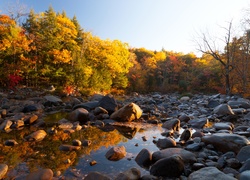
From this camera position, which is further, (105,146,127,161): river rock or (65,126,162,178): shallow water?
(105,146,127,161): river rock

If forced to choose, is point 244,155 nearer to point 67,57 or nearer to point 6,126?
point 6,126

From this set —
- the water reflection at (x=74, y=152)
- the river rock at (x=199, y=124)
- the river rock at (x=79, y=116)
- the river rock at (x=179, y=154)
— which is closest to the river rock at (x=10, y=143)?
the water reflection at (x=74, y=152)

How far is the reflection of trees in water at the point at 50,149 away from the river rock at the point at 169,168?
192cm

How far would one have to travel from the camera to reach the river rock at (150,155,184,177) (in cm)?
411

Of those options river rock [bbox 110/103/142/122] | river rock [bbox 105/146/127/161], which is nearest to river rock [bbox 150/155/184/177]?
river rock [bbox 105/146/127/161]


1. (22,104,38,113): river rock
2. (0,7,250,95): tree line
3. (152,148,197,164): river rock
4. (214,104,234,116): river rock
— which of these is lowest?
(152,148,197,164): river rock

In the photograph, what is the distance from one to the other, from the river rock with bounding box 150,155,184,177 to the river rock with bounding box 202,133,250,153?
67.2 inches

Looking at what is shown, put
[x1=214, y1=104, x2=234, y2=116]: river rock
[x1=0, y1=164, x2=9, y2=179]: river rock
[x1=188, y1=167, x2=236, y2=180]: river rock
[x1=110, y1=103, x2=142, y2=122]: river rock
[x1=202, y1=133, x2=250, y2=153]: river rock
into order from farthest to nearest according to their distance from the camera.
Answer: [x1=214, y1=104, x2=234, y2=116]: river rock
[x1=110, y1=103, x2=142, y2=122]: river rock
[x1=202, y1=133, x2=250, y2=153]: river rock
[x1=0, y1=164, x2=9, y2=179]: river rock
[x1=188, y1=167, x2=236, y2=180]: river rock

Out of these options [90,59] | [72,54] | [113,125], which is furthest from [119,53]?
[113,125]

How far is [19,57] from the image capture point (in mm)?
20328

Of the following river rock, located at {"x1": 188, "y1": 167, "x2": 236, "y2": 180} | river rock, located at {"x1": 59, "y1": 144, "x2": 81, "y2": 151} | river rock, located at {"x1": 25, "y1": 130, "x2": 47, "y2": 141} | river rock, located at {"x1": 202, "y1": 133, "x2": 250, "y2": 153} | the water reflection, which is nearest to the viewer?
river rock, located at {"x1": 188, "y1": 167, "x2": 236, "y2": 180}

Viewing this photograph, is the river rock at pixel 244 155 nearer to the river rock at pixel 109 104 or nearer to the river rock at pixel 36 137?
the river rock at pixel 36 137

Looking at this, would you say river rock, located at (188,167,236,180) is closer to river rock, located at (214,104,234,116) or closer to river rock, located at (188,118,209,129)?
river rock, located at (188,118,209,129)

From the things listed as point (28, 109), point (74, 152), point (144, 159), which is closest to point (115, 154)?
point (144, 159)
